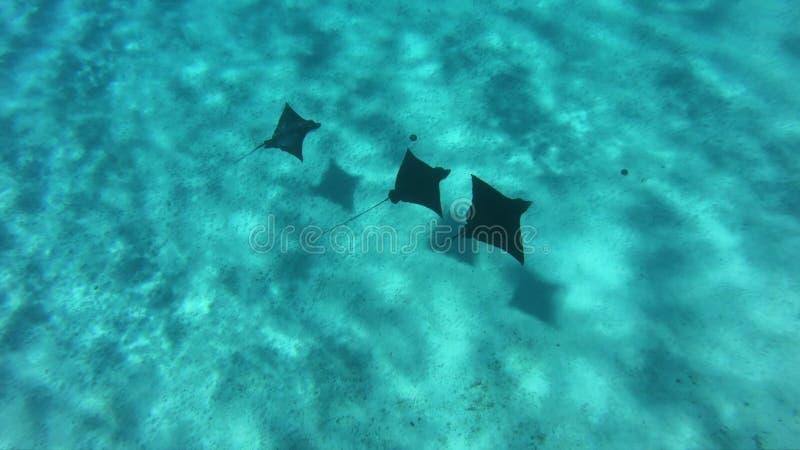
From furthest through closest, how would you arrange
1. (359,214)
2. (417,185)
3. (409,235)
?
1. (359,214)
2. (409,235)
3. (417,185)

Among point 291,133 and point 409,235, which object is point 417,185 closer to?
point 409,235

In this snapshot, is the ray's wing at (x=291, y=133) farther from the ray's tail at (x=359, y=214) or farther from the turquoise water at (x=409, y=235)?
the ray's tail at (x=359, y=214)

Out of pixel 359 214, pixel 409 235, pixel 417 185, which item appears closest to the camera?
pixel 417 185

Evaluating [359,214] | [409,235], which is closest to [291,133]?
[359,214]

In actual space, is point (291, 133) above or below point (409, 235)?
above

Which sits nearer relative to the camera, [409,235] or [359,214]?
[409,235]

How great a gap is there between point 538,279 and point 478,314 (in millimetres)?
1181

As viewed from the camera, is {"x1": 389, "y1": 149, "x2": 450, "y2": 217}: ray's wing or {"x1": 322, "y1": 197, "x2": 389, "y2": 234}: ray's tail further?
{"x1": 322, "y1": 197, "x2": 389, "y2": 234}: ray's tail

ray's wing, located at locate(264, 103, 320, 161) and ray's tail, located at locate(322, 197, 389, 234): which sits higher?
ray's wing, located at locate(264, 103, 320, 161)

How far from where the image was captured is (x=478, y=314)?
635cm

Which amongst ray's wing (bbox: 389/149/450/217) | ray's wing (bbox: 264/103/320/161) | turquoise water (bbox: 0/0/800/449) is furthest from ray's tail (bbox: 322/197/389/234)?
ray's wing (bbox: 264/103/320/161)

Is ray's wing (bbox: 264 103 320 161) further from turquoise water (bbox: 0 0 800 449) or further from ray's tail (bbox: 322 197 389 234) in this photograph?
ray's tail (bbox: 322 197 389 234)

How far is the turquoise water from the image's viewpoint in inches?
227

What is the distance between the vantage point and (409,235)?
7121 millimetres
